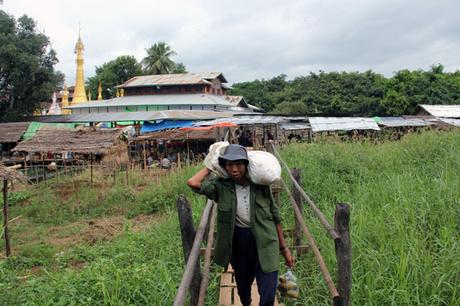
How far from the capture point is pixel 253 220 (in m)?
2.49

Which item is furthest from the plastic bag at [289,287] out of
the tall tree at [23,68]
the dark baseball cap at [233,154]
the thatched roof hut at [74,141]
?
the tall tree at [23,68]

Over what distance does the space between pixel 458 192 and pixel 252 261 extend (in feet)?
9.53

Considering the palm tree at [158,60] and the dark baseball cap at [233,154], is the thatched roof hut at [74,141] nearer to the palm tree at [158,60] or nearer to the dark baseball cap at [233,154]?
the dark baseball cap at [233,154]

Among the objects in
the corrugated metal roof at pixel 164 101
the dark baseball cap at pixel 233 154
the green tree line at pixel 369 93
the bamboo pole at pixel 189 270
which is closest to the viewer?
the bamboo pole at pixel 189 270

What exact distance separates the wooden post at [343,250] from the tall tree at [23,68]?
81.6ft

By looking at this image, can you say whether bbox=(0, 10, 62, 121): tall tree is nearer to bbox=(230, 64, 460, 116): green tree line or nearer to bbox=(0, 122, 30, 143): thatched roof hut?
bbox=(0, 122, 30, 143): thatched roof hut

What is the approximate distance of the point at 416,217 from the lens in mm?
3877

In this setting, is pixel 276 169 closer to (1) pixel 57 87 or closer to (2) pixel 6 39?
(2) pixel 6 39

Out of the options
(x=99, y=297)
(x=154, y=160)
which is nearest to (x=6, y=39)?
(x=154, y=160)

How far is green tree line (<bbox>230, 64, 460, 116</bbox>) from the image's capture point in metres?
24.8

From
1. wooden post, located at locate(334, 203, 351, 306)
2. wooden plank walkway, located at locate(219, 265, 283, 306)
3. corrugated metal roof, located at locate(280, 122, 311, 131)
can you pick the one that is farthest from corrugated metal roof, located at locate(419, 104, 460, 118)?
wooden post, located at locate(334, 203, 351, 306)

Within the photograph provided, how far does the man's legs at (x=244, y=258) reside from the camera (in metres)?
2.56

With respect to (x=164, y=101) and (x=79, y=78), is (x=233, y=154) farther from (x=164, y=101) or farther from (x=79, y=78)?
(x=79, y=78)

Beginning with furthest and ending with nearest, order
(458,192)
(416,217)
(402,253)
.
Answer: (458,192) → (416,217) → (402,253)
